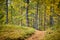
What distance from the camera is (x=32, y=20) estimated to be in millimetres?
43188

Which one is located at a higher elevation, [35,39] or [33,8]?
[33,8]

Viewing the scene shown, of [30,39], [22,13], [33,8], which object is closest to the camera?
[30,39]

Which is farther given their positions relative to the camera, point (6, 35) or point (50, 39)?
point (6, 35)

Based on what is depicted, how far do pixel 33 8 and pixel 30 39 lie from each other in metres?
14.8

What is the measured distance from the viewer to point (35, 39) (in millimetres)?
15125

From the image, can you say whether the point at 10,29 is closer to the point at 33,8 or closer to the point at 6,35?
the point at 6,35

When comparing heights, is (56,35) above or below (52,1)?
below

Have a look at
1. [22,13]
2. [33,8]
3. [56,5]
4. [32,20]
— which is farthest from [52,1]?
[32,20]

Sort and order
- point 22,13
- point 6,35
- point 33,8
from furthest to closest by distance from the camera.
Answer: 1. point 22,13
2. point 33,8
3. point 6,35

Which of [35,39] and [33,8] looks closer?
[35,39]

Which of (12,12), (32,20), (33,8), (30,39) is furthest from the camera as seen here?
(32,20)

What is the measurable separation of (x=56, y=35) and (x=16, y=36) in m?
3.52

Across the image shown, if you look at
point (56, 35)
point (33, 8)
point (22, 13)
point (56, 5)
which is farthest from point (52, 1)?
point (22, 13)

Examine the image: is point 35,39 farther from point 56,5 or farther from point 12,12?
point 12,12
